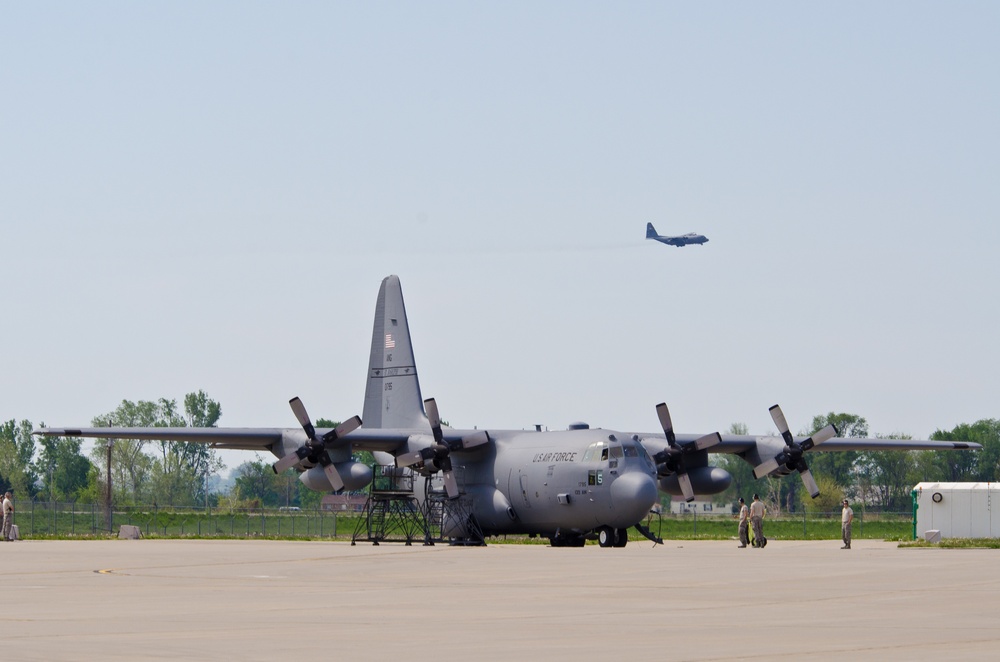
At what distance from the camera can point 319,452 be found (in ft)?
147

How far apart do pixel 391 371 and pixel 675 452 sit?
1190 centimetres

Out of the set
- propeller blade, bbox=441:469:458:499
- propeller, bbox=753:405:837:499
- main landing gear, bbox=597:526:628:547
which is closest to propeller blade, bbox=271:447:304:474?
propeller blade, bbox=441:469:458:499

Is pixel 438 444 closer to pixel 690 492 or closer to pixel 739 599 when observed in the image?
pixel 690 492

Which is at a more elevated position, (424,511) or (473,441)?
(473,441)

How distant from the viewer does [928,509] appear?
49906mm

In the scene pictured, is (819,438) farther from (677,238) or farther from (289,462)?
(677,238)

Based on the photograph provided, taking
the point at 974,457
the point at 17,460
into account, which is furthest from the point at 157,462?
the point at 974,457

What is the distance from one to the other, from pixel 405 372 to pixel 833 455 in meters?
103

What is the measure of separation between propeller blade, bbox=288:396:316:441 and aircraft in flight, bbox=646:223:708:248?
5306cm

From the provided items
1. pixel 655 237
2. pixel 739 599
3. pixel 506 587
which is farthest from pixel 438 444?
pixel 655 237

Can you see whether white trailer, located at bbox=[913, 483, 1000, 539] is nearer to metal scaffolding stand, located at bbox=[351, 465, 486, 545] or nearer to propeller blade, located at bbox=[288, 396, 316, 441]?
metal scaffolding stand, located at bbox=[351, 465, 486, 545]

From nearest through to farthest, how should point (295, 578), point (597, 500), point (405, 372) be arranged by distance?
point (295, 578)
point (597, 500)
point (405, 372)

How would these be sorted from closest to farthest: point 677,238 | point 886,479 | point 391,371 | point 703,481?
point 703,481, point 391,371, point 677,238, point 886,479

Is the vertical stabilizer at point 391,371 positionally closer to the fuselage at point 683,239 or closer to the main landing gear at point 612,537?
the main landing gear at point 612,537
